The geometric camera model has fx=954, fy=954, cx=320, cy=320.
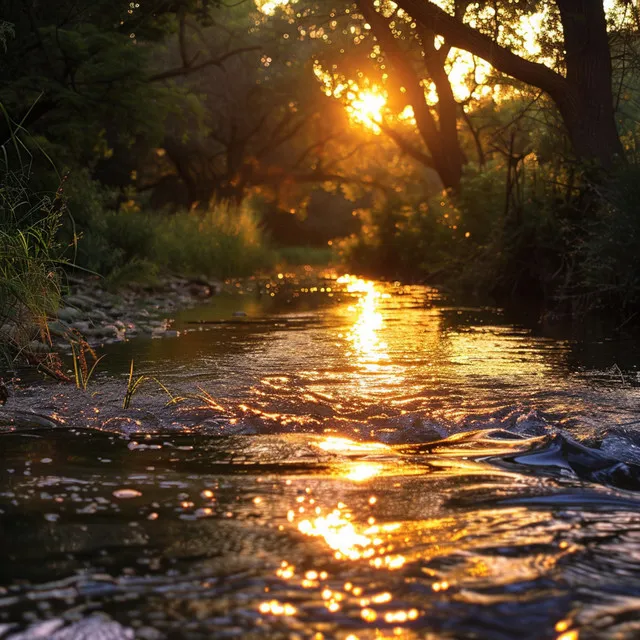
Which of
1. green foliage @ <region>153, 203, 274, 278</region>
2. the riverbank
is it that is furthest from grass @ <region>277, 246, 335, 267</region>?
the riverbank

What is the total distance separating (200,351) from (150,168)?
113 ft

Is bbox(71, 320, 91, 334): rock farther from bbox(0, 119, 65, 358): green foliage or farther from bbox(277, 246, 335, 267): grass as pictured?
bbox(277, 246, 335, 267): grass

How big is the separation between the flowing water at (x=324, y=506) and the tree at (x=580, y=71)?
6385mm

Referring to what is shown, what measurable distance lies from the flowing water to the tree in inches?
251

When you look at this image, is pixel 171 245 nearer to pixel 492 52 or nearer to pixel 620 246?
pixel 492 52

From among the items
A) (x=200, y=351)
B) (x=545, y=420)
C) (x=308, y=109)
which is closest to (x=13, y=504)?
(x=545, y=420)

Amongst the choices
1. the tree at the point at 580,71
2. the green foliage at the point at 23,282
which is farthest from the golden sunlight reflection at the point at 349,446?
the tree at the point at 580,71

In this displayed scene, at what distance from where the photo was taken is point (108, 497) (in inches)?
127

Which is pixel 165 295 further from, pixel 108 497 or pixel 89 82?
pixel 108 497

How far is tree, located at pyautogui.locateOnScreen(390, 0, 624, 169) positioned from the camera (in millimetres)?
12141

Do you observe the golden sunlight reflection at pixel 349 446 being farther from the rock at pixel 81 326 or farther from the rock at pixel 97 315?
the rock at pixel 97 315

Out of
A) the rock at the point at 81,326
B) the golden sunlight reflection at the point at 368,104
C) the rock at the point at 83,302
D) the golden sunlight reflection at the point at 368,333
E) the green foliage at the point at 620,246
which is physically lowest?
the rock at the point at 81,326

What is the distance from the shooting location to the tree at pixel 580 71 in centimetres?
1214

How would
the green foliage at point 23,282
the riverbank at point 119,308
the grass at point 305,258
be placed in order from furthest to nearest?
1. the grass at point 305,258
2. the riverbank at point 119,308
3. the green foliage at point 23,282
